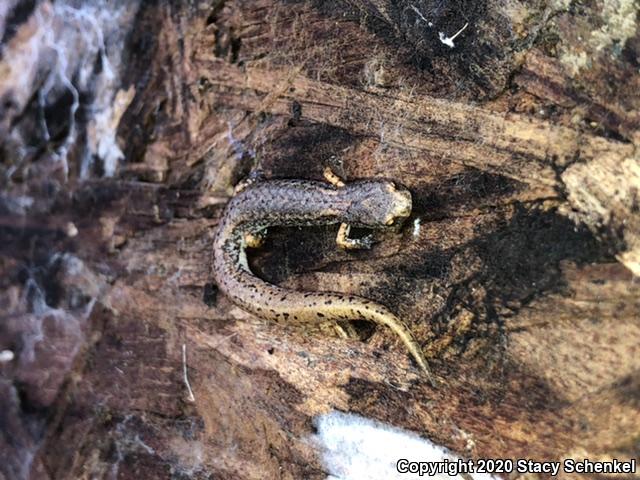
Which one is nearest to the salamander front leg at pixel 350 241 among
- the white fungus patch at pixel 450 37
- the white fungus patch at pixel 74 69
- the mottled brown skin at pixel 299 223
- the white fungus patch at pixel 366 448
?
the mottled brown skin at pixel 299 223

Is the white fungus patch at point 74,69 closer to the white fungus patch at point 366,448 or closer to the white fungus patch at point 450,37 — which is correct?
the white fungus patch at point 450,37

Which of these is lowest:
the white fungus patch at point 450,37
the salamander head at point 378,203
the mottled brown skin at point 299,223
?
the mottled brown skin at point 299,223

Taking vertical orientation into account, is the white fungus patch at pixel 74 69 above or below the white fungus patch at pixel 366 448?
above

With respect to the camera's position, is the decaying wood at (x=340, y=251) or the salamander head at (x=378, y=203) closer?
the decaying wood at (x=340, y=251)

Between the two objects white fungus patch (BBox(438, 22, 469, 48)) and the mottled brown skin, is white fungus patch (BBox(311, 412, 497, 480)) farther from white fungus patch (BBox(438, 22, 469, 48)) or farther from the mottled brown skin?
white fungus patch (BBox(438, 22, 469, 48))

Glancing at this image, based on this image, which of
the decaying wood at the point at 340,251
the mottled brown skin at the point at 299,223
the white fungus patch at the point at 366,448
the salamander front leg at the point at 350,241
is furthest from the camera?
the salamander front leg at the point at 350,241

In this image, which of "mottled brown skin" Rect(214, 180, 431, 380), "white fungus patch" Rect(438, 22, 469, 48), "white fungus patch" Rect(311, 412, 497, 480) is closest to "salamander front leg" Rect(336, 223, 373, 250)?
"mottled brown skin" Rect(214, 180, 431, 380)

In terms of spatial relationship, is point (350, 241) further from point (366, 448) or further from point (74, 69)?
point (74, 69)
